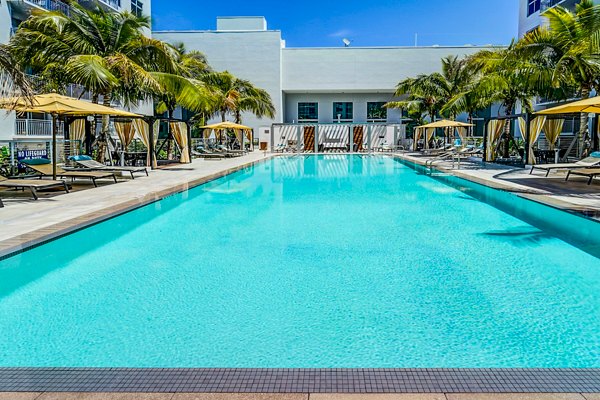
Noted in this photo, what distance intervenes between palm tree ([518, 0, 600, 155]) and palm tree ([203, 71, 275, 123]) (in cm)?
1434

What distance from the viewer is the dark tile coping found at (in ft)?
9.21

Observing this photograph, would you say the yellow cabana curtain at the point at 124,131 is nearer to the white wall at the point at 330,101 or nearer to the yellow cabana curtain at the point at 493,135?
the yellow cabana curtain at the point at 493,135

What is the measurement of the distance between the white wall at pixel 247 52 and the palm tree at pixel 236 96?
794 centimetres

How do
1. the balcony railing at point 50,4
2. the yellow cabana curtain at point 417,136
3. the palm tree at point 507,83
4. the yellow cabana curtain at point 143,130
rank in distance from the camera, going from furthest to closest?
1. the yellow cabana curtain at point 417,136
2. the balcony railing at point 50,4
3. the yellow cabana curtain at point 143,130
4. the palm tree at point 507,83

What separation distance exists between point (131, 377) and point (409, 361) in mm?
1855

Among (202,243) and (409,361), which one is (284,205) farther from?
(409,361)

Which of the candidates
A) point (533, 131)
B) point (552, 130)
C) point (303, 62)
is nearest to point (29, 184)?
point (533, 131)

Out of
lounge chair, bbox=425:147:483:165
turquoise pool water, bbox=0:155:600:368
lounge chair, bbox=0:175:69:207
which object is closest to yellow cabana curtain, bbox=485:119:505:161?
lounge chair, bbox=425:147:483:165

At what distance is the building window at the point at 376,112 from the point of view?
45.5 m

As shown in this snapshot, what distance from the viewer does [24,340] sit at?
13.5ft

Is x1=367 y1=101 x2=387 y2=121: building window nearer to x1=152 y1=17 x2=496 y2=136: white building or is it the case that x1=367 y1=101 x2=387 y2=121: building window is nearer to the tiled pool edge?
x1=152 y1=17 x2=496 y2=136: white building

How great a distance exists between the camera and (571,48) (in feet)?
48.7

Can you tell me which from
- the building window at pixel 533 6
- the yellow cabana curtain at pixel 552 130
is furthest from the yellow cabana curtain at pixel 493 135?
the building window at pixel 533 6

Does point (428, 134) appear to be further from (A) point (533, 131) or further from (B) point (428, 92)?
(A) point (533, 131)
